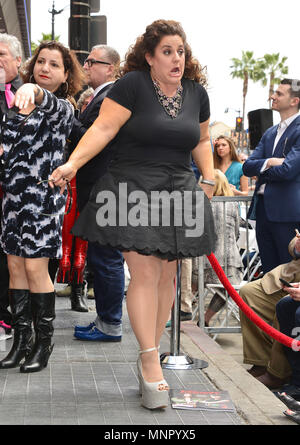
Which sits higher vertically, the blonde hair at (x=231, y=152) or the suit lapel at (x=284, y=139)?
the suit lapel at (x=284, y=139)

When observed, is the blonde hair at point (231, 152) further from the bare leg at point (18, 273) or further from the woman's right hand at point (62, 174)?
the woman's right hand at point (62, 174)

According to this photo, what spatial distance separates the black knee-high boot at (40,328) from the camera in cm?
412

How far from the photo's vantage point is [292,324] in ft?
16.1

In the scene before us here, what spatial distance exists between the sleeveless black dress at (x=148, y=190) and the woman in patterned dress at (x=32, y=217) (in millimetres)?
604

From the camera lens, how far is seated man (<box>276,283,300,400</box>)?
180 inches

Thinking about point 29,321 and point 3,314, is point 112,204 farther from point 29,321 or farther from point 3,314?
point 3,314

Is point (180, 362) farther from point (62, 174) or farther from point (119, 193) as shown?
point (62, 174)

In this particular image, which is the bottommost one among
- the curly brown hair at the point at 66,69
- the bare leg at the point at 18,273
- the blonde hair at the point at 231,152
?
the bare leg at the point at 18,273

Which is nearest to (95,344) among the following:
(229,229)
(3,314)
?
(3,314)

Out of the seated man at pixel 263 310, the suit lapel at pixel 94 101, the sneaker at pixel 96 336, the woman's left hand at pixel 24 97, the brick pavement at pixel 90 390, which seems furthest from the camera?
the seated man at pixel 263 310

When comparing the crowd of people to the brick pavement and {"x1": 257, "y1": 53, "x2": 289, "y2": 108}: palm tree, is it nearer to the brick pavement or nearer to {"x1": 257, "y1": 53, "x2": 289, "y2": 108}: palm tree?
the brick pavement

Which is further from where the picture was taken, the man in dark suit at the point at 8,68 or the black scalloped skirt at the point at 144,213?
the man in dark suit at the point at 8,68

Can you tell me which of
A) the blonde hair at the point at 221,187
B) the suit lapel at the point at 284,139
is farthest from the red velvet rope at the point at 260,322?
the blonde hair at the point at 221,187

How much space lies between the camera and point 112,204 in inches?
136
